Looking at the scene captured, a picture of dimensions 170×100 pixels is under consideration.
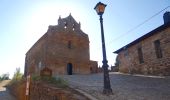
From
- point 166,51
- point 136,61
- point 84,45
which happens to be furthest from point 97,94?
point 84,45

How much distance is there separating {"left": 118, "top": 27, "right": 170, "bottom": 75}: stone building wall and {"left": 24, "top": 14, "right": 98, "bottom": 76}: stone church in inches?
315

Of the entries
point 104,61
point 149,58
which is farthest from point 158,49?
point 104,61

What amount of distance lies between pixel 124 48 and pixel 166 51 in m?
7.18

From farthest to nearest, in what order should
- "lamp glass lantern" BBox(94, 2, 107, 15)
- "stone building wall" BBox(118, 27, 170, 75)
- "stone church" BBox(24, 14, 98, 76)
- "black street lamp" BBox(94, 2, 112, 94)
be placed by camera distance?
"stone church" BBox(24, 14, 98, 76), "stone building wall" BBox(118, 27, 170, 75), "lamp glass lantern" BBox(94, 2, 107, 15), "black street lamp" BBox(94, 2, 112, 94)

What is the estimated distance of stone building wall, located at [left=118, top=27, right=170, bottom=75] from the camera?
18.1m

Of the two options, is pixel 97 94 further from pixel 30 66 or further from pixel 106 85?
pixel 30 66

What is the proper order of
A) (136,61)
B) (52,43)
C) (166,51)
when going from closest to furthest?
(166,51) → (136,61) → (52,43)

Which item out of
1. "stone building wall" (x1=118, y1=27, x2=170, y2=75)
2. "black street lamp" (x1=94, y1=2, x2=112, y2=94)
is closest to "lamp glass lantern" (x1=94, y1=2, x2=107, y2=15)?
"black street lamp" (x1=94, y1=2, x2=112, y2=94)

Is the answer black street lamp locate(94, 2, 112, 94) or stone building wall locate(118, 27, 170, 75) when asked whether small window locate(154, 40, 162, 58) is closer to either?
stone building wall locate(118, 27, 170, 75)

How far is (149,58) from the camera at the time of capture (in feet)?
66.6

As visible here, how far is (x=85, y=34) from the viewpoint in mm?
34031

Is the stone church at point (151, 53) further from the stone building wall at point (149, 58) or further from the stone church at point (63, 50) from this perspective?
the stone church at point (63, 50)

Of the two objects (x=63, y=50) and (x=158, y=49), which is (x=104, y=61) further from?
(x=63, y=50)

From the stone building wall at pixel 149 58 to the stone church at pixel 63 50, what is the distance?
8007 millimetres
